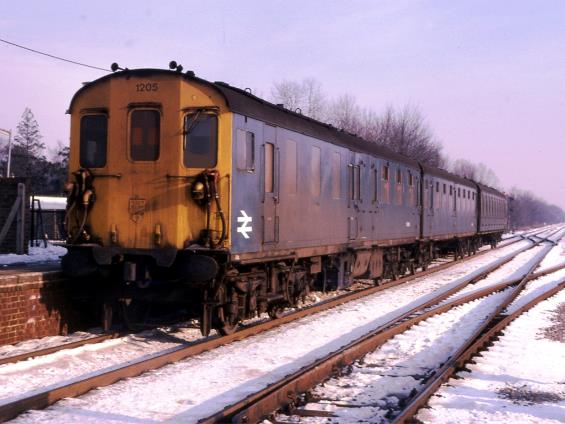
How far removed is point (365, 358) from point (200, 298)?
2.44m

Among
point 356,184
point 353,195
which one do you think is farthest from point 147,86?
point 356,184

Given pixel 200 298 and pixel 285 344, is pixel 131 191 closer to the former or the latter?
pixel 200 298

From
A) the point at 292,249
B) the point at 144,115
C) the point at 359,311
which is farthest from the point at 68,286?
the point at 359,311

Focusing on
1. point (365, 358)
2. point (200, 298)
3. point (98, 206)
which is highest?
point (98, 206)

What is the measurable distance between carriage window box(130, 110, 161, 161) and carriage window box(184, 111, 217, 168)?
1.53ft

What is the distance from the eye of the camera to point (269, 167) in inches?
401

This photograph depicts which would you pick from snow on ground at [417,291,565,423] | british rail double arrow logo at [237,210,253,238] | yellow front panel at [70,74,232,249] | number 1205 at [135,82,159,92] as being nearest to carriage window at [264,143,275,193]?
british rail double arrow logo at [237,210,253,238]

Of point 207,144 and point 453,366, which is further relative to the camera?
point 207,144

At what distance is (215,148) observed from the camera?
8.91 metres

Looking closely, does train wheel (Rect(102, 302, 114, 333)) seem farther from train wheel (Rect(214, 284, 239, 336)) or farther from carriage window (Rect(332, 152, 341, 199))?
carriage window (Rect(332, 152, 341, 199))

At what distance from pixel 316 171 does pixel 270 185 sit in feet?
6.97

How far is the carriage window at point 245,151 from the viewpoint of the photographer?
30.2ft

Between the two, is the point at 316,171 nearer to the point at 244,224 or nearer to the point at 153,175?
the point at 244,224

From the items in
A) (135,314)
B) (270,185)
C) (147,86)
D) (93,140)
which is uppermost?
(147,86)
